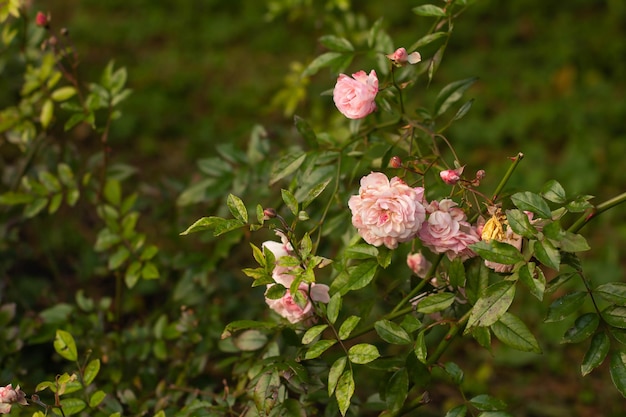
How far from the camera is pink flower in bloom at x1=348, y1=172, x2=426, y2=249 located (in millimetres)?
1190

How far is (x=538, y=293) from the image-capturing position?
1.13 m

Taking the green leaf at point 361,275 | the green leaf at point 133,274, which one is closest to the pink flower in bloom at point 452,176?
the green leaf at point 361,275

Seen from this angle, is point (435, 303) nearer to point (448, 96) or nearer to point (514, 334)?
point (514, 334)

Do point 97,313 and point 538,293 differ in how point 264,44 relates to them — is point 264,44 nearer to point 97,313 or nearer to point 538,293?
point 97,313

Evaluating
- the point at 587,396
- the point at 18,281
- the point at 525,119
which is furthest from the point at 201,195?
the point at 525,119

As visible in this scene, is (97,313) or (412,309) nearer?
(412,309)

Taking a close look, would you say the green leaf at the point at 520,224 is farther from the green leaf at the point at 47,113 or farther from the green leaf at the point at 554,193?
the green leaf at the point at 47,113

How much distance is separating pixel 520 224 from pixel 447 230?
0.12 metres

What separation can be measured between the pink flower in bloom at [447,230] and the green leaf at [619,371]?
1.02 ft

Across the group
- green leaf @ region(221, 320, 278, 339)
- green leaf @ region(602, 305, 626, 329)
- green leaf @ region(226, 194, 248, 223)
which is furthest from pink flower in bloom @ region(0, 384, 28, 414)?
green leaf @ region(602, 305, 626, 329)

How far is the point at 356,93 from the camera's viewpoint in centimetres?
134

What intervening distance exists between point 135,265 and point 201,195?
270mm

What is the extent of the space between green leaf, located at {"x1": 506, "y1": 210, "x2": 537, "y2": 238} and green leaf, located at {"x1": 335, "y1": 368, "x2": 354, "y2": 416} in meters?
0.38

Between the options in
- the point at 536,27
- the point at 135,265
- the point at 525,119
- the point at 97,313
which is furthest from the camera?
the point at 536,27
